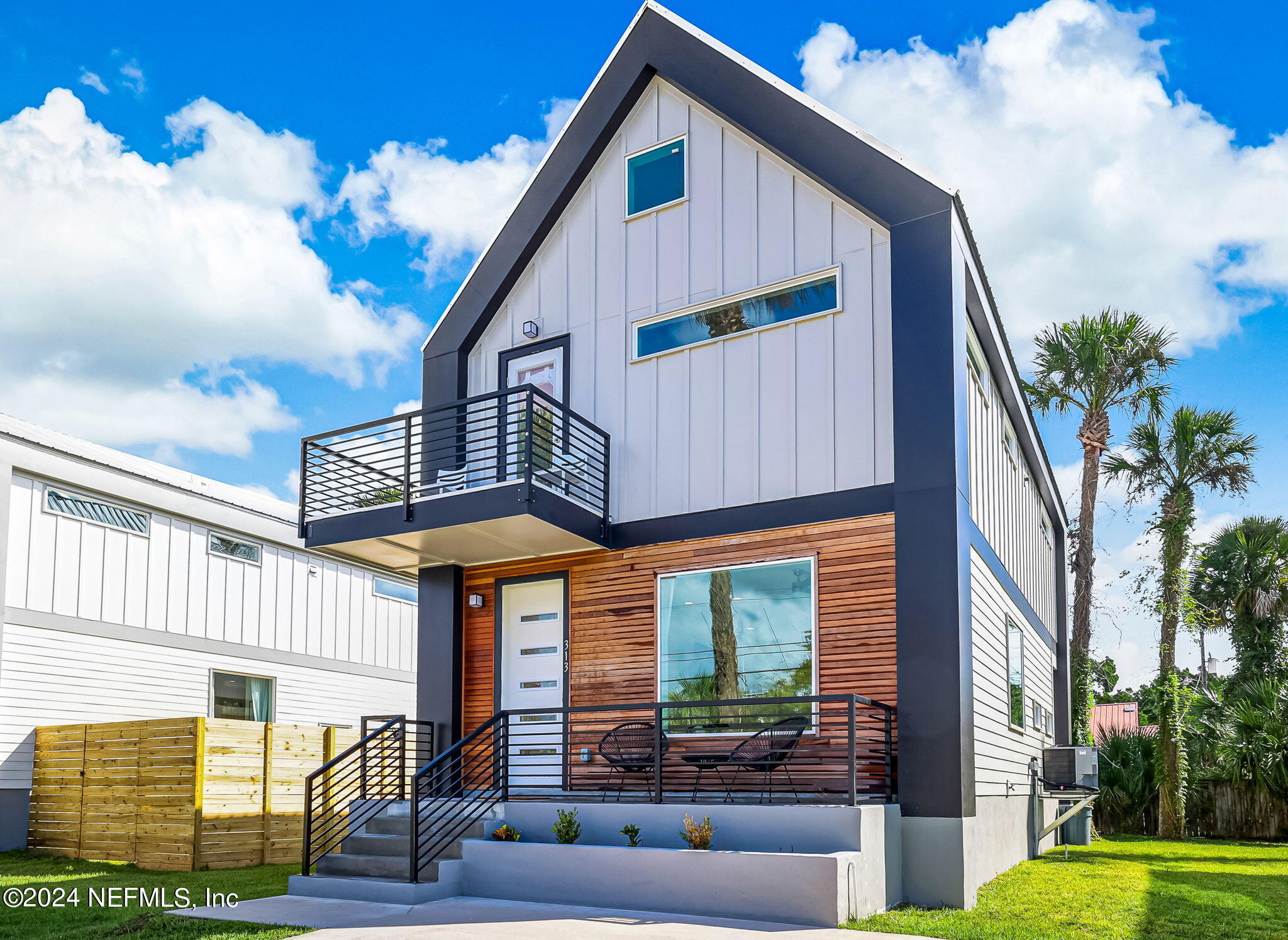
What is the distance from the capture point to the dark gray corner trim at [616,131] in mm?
11070

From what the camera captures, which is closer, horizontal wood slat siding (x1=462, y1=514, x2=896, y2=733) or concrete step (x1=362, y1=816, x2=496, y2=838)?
horizontal wood slat siding (x1=462, y1=514, x2=896, y2=733)

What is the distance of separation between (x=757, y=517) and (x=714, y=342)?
2.13 metres

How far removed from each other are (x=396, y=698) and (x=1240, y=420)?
1987 centimetres

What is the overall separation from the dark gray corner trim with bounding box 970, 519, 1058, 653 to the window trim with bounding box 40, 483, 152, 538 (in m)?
13.8

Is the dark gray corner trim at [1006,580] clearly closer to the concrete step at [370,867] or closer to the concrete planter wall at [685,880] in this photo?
the concrete planter wall at [685,880]

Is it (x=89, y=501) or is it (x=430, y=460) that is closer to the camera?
(x=430, y=460)

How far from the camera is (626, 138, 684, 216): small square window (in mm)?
12852

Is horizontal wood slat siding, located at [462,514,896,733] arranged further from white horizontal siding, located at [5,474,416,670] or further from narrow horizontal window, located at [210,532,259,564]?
narrow horizontal window, located at [210,532,259,564]

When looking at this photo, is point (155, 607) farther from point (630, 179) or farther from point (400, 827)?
point (630, 179)

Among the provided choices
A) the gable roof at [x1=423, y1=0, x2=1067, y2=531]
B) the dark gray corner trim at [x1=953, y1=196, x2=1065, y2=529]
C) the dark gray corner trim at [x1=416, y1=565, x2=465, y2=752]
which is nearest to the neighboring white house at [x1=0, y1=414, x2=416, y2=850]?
the dark gray corner trim at [x1=416, y1=565, x2=465, y2=752]

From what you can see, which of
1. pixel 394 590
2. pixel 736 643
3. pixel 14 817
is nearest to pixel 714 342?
pixel 736 643

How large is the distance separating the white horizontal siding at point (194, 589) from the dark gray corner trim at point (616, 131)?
7.06 m

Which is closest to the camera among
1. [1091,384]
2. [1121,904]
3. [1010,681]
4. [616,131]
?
[1121,904]

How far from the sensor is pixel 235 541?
19984mm
